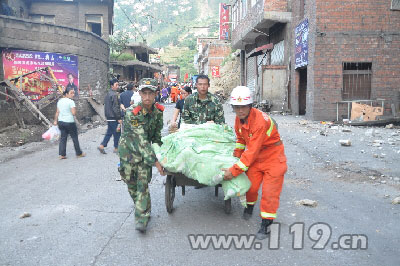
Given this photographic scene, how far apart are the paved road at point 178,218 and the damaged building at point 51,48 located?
27.9 feet

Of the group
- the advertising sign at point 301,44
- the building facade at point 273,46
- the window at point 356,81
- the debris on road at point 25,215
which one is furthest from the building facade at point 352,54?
the debris on road at point 25,215

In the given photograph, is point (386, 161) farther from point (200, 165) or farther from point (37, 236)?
point (37, 236)

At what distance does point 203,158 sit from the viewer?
3.81 metres

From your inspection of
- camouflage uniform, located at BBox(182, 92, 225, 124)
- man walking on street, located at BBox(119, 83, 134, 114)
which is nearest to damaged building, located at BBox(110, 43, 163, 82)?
man walking on street, located at BBox(119, 83, 134, 114)

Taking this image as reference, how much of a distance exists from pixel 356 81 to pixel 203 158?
39.4 feet

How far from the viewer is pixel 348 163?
6992 mm

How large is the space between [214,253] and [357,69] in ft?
41.8

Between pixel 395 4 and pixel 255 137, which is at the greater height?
pixel 395 4

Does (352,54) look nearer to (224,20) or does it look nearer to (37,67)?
(37,67)

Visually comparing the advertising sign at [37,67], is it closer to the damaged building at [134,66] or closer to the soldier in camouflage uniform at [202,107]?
the soldier in camouflage uniform at [202,107]

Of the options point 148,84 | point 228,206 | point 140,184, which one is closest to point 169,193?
point 140,184

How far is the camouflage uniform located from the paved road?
3.73 feet

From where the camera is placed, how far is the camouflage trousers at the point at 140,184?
385cm

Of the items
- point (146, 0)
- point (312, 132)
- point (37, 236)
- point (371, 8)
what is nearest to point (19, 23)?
point (312, 132)
